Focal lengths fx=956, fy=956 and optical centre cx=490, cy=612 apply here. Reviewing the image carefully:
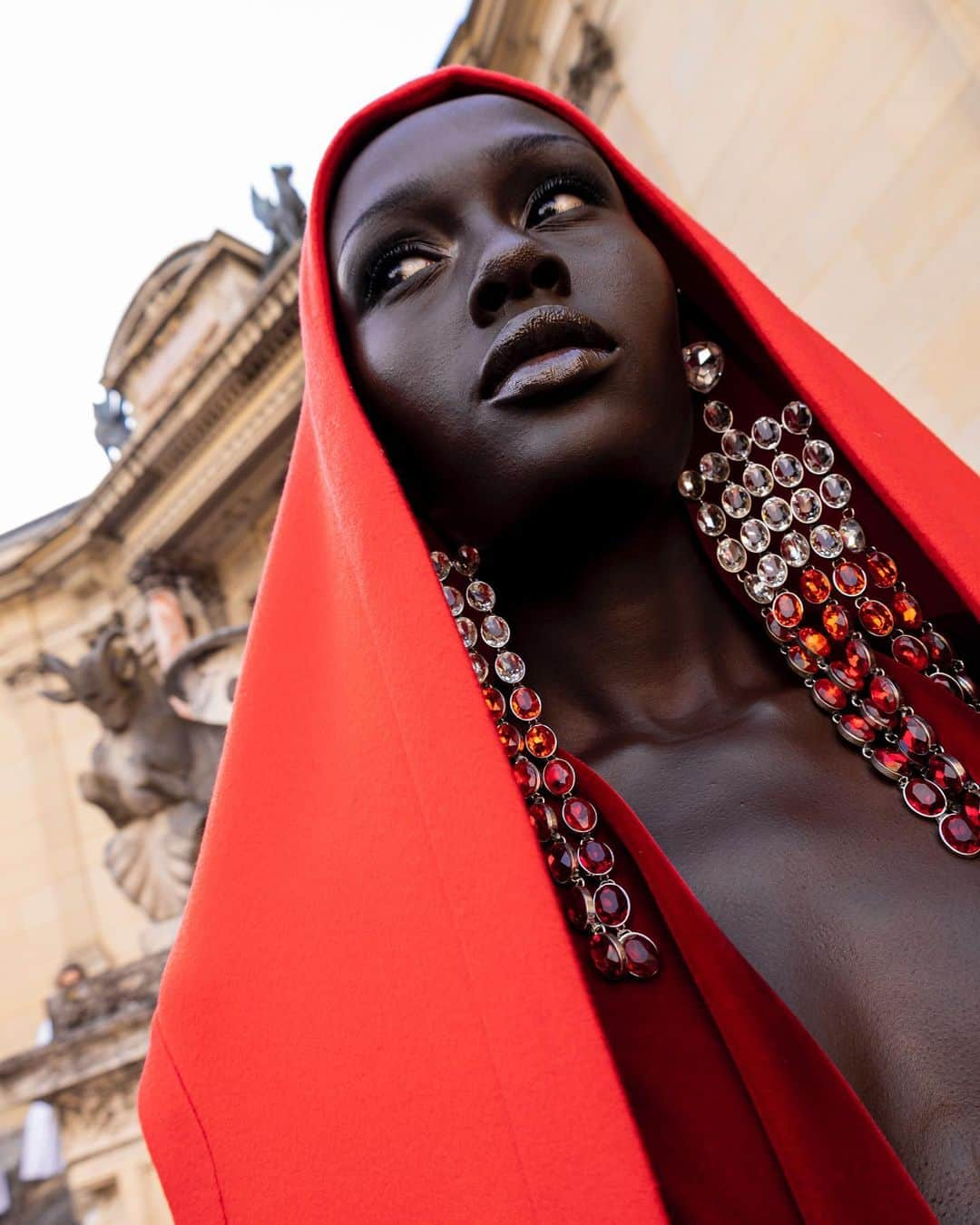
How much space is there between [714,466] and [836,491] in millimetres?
127

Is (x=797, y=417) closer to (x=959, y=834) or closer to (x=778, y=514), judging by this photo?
(x=778, y=514)

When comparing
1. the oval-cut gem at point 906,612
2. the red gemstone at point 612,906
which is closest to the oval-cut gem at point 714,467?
the oval-cut gem at point 906,612

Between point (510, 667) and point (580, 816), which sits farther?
point (510, 667)

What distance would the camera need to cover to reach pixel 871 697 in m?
0.90

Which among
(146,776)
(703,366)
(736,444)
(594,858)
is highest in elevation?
(146,776)

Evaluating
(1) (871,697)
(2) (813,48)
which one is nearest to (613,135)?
(2) (813,48)

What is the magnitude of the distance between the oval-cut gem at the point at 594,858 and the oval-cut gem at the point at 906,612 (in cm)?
39

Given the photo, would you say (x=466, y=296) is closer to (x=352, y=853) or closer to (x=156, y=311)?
(x=352, y=853)

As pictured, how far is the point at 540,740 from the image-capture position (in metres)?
0.87

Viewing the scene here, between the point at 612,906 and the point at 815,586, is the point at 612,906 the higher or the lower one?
the lower one

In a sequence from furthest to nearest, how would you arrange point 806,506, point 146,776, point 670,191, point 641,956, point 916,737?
point 670,191
point 146,776
point 806,506
point 916,737
point 641,956

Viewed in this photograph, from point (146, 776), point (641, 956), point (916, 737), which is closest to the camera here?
point (641, 956)

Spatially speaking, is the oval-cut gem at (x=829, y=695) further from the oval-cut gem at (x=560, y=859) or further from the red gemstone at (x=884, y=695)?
the oval-cut gem at (x=560, y=859)

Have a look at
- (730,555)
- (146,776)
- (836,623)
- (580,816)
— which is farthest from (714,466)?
(146,776)
